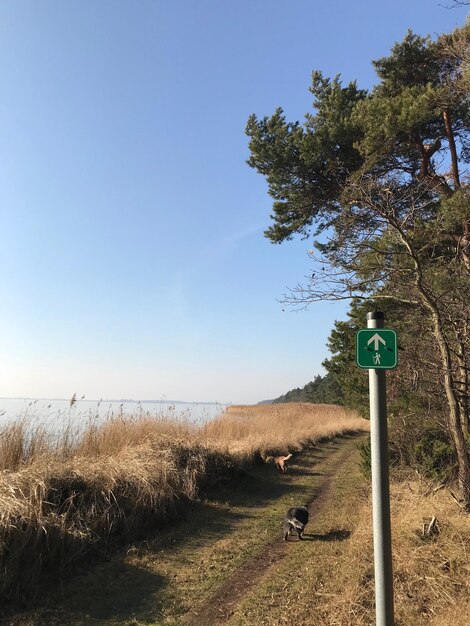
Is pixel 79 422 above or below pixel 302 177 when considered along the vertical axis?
below

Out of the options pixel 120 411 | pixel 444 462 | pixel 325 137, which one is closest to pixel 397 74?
pixel 325 137

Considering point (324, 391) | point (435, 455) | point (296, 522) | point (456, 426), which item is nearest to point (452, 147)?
point (435, 455)

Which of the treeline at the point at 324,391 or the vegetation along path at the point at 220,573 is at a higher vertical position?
the treeline at the point at 324,391

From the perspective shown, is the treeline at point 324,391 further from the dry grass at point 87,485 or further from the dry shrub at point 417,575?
the dry shrub at point 417,575

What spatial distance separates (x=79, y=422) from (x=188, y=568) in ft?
12.7

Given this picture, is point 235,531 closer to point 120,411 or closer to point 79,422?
point 79,422

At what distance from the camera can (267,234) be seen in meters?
11.2

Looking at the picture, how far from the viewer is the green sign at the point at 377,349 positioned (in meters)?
2.86

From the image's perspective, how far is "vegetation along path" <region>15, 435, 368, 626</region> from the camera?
4309 mm

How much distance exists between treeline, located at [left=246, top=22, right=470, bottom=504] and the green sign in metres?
1.34

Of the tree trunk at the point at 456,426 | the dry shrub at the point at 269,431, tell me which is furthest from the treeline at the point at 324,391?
the tree trunk at the point at 456,426

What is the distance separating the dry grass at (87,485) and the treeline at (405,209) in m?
3.82

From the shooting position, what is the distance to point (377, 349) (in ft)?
9.46

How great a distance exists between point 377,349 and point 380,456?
63cm
